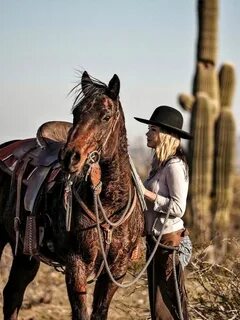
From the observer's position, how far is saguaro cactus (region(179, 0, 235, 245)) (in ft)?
52.4

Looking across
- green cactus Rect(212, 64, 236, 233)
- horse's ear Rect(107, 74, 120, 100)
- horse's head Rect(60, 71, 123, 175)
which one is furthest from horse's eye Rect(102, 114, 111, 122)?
green cactus Rect(212, 64, 236, 233)

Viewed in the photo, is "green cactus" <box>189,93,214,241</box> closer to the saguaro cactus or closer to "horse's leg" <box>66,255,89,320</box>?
the saguaro cactus

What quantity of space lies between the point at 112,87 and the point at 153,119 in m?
0.56

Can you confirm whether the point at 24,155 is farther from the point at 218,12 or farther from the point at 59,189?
the point at 218,12

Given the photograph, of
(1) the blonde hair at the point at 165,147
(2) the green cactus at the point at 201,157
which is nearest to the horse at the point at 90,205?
(1) the blonde hair at the point at 165,147

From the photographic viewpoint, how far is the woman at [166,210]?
5.26 meters

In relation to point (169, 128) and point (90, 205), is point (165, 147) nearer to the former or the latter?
point (169, 128)

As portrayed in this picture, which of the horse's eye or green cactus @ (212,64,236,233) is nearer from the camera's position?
the horse's eye

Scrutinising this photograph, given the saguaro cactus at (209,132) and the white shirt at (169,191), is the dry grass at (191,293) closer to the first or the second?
the white shirt at (169,191)

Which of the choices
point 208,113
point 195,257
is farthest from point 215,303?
point 208,113

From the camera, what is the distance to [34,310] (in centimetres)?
913

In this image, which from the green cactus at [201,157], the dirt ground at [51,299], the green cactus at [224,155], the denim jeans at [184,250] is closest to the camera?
the denim jeans at [184,250]

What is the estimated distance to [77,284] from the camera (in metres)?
4.98

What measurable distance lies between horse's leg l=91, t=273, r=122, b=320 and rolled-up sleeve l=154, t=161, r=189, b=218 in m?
0.59
